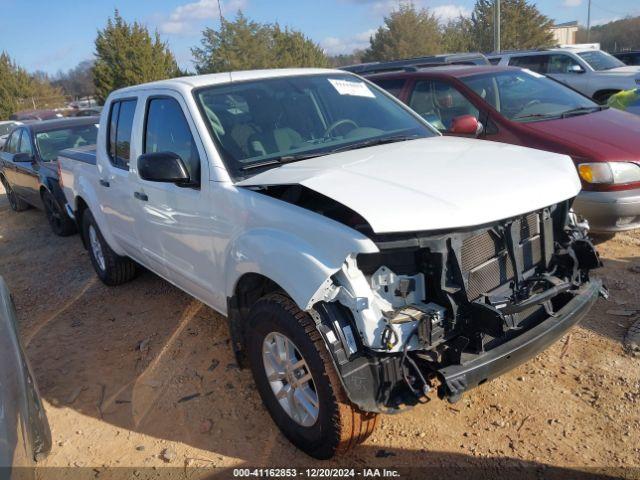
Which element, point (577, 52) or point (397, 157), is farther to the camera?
point (577, 52)

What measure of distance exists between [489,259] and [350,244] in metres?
0.80

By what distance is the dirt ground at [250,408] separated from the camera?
8.99ft

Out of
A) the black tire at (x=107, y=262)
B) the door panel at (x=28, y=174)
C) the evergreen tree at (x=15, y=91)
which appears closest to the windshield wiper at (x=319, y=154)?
the black tire at (x=107, y=262)

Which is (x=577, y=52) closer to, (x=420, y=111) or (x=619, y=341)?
(x=420, y=111)

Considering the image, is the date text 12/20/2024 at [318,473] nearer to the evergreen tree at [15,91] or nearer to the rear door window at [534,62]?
the rear door window at [534,62]

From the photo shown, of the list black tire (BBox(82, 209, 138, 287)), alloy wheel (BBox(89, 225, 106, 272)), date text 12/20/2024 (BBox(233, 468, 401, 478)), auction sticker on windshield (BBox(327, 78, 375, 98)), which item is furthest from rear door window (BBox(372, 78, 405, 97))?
date text 12/20/2024 (BBox(233, 468, 401, 478))

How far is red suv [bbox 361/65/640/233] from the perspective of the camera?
4562 mm

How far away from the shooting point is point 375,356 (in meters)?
2.35

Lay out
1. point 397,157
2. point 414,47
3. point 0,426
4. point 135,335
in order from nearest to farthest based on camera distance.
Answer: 1. point 0,426
2. point 397,157
3. point 135,335
4. point 414,47

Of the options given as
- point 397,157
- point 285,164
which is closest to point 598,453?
point 397,157

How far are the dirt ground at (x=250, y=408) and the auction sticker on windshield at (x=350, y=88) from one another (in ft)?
6.75

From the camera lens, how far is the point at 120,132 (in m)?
4.48

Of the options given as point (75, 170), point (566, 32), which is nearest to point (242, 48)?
point (75, 170)

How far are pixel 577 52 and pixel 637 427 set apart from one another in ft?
42.1
